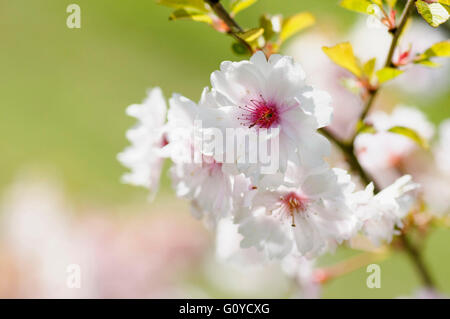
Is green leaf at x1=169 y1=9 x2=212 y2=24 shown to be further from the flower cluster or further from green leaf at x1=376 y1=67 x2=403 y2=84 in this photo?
green leaf at x1=376 y1=67 x2=403 y2=84

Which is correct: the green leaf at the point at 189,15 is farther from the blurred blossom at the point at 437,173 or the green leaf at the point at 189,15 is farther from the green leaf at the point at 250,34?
the blurred blossom at the point at 437,173

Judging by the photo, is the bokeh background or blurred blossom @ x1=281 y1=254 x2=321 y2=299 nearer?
→ blurred blossom @ x1=281 y1=254 x2=321 y2=299

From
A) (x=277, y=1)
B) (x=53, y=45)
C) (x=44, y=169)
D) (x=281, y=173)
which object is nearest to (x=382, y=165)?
(x=281, y=173)

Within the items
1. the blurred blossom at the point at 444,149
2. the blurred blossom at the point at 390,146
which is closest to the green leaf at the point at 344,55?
the blurred blossom at the point at 390,146

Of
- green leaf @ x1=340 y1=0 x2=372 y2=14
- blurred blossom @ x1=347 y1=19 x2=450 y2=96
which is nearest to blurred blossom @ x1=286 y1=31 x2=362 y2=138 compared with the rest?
blurred blossom @ x1=347 y1=19 x2=450 y2=96

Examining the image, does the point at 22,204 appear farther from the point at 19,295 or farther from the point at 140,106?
the point at 140,106
